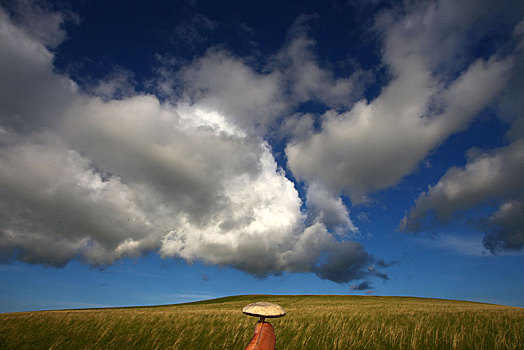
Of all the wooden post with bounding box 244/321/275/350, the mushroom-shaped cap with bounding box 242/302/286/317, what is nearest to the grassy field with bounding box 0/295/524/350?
the mushroom-shaped cap with bounding box 242/302/286/317

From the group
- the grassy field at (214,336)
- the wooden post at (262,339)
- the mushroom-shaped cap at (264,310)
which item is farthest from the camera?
the grassy field at (214,336)

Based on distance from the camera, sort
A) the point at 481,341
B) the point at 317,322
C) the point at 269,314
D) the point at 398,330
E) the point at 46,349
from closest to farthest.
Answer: the point at 269,314 < the point at 46,349 < the point at 481,341 < the point at 398,330 < the point at 317,322

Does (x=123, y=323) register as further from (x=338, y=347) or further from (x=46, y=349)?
(x=338, y=347)

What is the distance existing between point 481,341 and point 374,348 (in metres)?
4.10

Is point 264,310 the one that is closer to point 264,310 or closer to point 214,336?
point 264,310

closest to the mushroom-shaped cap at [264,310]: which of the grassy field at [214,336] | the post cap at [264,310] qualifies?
the post cap at [264,310]

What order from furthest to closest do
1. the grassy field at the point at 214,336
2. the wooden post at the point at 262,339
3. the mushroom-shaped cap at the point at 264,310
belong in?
the grassy field at the point at 214,336, the mushroom-shaped cap at the point at 264,310, the wooden post at the point at 262,339

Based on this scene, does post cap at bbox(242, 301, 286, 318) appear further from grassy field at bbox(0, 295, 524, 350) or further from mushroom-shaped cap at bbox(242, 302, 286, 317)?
grassy field at bbox(0, 295, 524, 350)

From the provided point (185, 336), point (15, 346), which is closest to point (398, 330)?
point (185, 336)

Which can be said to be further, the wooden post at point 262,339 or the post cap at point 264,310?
the post cap at point 264,310

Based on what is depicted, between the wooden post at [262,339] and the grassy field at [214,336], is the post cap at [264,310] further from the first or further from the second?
the grassy field at [214,336]

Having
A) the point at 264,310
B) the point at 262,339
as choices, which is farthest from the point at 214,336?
the point at 262,339

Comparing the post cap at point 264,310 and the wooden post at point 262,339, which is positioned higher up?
the post cap at point 264,310

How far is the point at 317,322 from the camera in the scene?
12.0 metres
